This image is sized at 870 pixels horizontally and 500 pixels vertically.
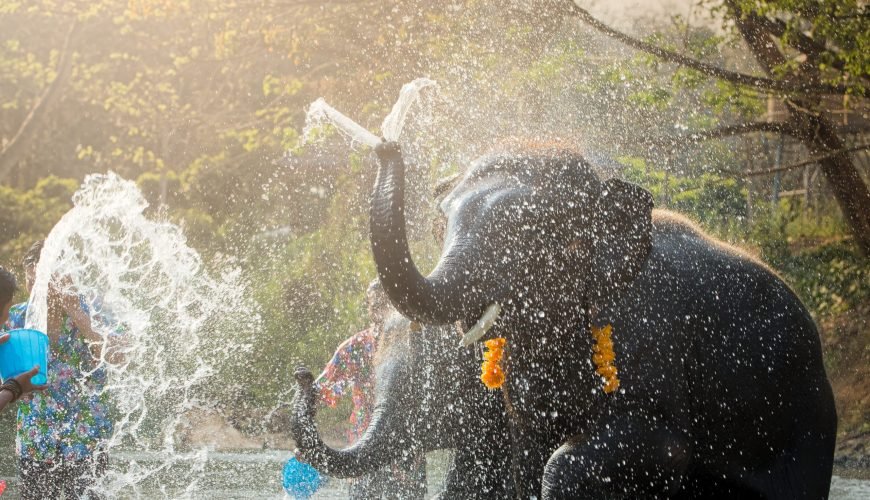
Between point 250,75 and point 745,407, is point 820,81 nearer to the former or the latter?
point 745,407

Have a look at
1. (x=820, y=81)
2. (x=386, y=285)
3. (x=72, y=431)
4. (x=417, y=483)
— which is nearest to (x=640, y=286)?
(x=386, y=285)

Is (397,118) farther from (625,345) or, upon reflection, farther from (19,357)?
(19,357)

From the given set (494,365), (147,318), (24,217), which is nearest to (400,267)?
(494,365)

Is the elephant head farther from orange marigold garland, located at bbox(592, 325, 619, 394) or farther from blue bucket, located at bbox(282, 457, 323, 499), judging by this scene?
blue bucket, located at bbox(282, 457, 323, 499)

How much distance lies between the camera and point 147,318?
310 inches

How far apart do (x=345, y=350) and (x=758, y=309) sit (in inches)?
111

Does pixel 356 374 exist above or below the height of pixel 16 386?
below

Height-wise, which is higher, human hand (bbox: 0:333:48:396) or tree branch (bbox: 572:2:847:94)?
human hand (bbox: 0:333:48:396)

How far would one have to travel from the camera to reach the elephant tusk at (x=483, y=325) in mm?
4023

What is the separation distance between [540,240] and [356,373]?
254cm

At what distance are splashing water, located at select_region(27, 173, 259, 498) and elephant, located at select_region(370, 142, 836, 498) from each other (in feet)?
8.55

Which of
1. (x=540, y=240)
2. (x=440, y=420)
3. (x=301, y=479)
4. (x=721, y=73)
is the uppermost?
(x=540, y=240)

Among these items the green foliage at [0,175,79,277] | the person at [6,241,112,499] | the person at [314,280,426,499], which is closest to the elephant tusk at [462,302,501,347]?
the person at [314,280,426,499]

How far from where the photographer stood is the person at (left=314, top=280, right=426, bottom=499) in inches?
235
